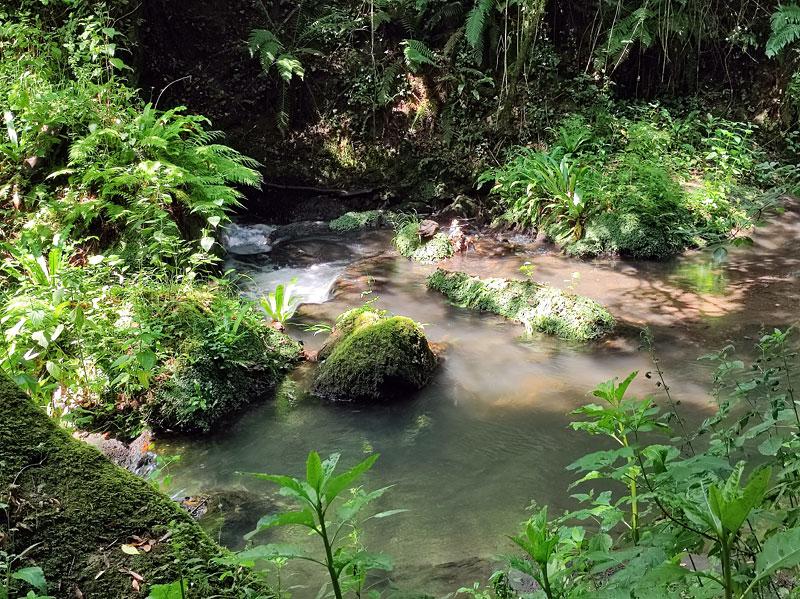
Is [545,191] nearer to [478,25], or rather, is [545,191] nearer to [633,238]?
[633,238]

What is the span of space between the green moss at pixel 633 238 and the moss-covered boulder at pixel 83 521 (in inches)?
312

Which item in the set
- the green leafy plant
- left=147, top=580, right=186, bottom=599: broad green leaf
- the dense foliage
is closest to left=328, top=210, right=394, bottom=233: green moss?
the dense foliage

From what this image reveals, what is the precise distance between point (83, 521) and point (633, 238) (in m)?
8.39

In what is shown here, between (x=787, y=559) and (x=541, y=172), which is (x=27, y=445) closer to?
(x=787, y=559)

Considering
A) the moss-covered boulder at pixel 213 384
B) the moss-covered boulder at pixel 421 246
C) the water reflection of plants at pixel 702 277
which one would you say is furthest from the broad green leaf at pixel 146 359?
the water reflection of plants at pixel 702 277

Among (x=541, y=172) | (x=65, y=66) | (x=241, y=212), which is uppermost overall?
(x=65, y=66)

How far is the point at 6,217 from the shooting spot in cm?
614

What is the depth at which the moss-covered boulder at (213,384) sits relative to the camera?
5.09 m

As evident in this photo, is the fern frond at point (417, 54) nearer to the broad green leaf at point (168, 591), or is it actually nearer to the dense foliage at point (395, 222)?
the dense foliage at point (395, 222)

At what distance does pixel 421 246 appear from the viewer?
9.60m

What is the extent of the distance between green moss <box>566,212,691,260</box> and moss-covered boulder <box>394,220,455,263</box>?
1.82 metres

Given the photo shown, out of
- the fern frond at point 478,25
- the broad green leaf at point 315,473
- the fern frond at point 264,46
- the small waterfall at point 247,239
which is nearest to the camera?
the broad green leaf at point 315,473

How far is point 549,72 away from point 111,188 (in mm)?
8724

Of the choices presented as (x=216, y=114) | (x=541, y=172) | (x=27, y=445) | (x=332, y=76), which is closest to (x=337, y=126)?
(x=332, y=76)
